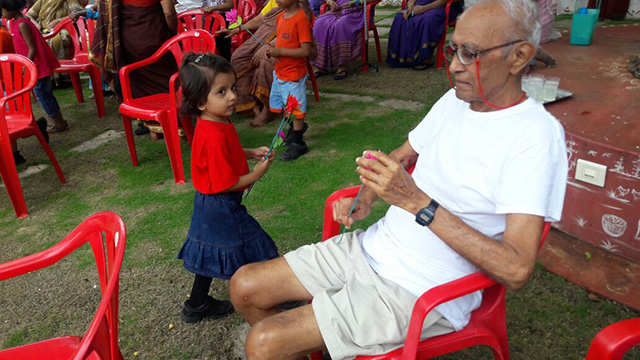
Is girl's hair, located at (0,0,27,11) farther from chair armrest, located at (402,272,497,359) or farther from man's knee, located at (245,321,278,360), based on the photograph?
chair armrest, located at (402,272,497,359)

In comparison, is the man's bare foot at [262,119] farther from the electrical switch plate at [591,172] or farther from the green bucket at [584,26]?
the electrical switch plate at [591,172]

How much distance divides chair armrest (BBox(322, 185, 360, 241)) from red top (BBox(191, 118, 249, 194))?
42 cm

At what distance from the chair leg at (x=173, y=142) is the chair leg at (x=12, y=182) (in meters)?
1.04

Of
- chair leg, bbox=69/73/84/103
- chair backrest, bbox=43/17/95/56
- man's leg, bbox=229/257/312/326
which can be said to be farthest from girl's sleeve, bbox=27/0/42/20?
man's leg, bbox=229/257/312/326

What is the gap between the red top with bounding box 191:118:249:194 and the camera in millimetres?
1941

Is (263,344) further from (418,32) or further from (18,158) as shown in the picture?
(418,32)

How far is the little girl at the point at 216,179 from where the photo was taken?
1962 mm

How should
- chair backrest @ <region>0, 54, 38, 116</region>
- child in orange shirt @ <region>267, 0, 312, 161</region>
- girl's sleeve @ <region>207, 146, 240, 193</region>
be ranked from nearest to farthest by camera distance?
girl's sleeve @ <region>207, 146, 240, 193</region>, chair backrest @ <region>0, 54, 38, 116</region>, child in orange shirt @ <region>267, 0, 312, 161</region>

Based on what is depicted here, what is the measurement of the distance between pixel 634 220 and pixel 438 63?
396cm

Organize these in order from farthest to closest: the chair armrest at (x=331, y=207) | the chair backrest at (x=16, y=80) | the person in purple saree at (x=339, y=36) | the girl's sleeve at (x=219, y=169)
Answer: the person in purple saree at (x=339, y=36) < the chair backrest at (x=16, y=80) < the girl's sleeve at (x=219, y=169) < the chair armrest at (x=331, y=207)

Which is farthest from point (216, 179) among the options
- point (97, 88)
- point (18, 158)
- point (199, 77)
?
point (97, 88)

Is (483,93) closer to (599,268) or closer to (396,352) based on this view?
(396,352)

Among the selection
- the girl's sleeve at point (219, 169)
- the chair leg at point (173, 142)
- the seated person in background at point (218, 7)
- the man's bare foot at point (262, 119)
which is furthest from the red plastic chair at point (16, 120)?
the girl's sleeve at point (219, 169)

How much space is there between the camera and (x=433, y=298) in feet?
4.26
